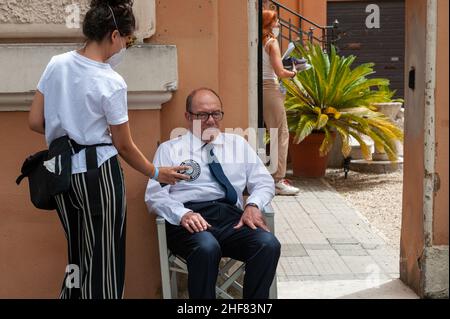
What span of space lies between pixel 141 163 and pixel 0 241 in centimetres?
109

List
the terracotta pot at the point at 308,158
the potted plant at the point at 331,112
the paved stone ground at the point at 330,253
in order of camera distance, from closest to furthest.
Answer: the paved stone ground at the point at 330,253 < the potted plant at the point at 331,112 < the terracotta pot at the point at 308,158

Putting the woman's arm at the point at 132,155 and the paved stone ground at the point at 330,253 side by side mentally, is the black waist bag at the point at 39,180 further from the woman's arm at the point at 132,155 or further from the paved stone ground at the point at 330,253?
the paved stone ground at the point at 330,253

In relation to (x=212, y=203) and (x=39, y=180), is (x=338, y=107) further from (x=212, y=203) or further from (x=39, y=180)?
(x=39, y=180)

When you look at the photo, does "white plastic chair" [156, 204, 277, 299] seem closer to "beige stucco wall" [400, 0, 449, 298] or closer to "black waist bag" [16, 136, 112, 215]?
"black waist bag" [16, 136, 112, 215]

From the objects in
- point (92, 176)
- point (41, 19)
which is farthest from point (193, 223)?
point (41, 19)

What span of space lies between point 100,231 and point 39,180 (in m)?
0.33

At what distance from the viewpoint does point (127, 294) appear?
4012mm

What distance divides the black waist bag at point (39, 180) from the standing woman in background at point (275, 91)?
386cm

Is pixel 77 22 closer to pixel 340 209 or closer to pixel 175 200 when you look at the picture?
pixel 175 200

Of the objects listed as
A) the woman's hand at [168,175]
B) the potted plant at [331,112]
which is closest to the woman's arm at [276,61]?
the potted plant at [331,112]

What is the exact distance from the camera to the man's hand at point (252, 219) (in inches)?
143

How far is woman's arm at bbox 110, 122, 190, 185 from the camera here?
315 centimetres
